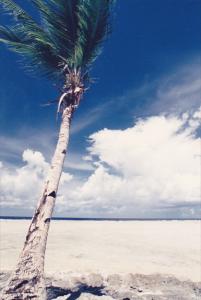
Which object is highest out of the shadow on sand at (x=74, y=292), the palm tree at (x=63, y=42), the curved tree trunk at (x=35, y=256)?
the palm tree at (x=63, y=42)

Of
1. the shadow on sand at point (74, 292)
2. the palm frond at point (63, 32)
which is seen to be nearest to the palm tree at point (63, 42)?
the palm frond at point (63, 32)

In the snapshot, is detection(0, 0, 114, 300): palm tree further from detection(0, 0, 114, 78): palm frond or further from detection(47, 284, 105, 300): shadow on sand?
detection(47, 284, 105, 300): shadow on sand

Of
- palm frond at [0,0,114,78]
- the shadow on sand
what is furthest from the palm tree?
the shadow on sand

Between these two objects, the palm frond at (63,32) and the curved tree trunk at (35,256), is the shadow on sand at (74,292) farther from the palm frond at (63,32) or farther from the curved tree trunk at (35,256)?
the palm frond at (63,32)

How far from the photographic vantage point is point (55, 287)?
24.0 ft

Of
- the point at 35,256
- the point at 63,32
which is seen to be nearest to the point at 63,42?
the point at 63,32

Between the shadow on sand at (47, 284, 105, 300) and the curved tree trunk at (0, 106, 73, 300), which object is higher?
the curved tree trunk at (0, 106, 73, 300)

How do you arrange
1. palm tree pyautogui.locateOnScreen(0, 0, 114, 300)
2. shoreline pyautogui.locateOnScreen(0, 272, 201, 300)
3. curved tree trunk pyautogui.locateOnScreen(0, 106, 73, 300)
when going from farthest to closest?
1. shoreline pyautogui.locateOnScreen(0, 272, 201, 300)
2. palm tree pyautogui.locateOnScreen(0, 0, 114, 300)
3. curved tree trunk pyautogui.locateOnScreen(0, 106, 73, 300)

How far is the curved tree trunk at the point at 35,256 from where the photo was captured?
4.94 m

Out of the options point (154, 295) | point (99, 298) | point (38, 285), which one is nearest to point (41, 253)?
point (38, 285)

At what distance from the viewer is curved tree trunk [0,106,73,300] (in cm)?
494

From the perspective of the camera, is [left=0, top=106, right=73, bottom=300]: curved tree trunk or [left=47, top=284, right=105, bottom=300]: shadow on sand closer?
[left=0, top=106, right=73, bottom=300]: curved tree trunk

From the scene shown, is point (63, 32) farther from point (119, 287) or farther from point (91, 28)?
point (119, 287)

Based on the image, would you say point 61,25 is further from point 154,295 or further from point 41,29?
point 154,295
